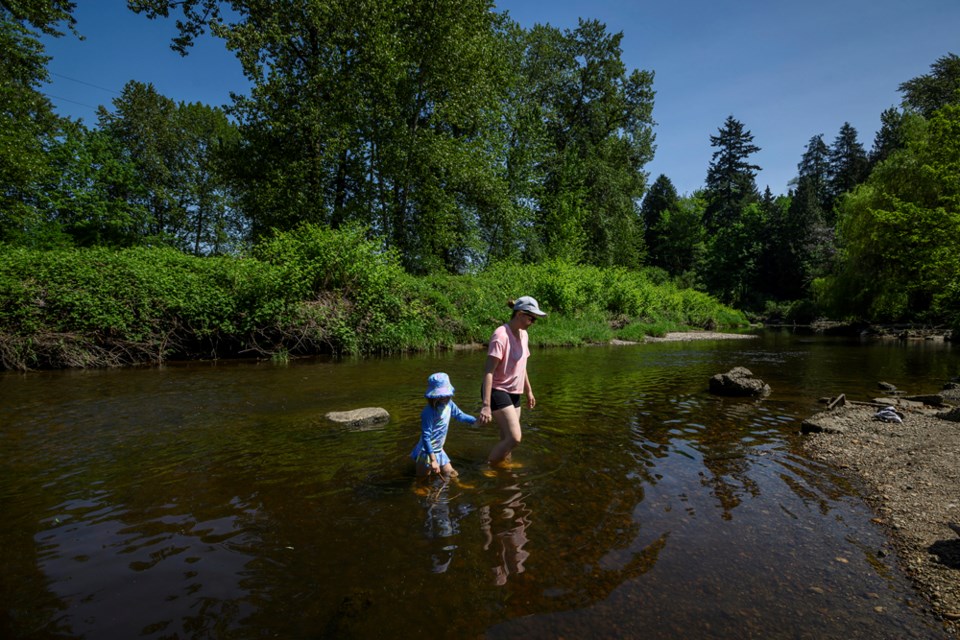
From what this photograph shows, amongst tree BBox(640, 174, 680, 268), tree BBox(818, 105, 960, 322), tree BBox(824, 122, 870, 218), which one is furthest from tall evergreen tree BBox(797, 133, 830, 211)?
tree BBox(818, 105, 960, 322)

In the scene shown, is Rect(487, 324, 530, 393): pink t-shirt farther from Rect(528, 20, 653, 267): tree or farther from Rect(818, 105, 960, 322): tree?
Rect(528, 20, 653, 267): tree

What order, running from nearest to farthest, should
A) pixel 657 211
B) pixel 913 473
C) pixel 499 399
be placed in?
pixel 913 473 → pixel 499 399 → pixel 657 211

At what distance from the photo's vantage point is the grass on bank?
1359 centimetres

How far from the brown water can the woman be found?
26.7 inches

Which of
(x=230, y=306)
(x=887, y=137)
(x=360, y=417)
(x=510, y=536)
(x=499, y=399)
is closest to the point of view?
(x=510, y=536)

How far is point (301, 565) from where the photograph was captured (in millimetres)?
3736

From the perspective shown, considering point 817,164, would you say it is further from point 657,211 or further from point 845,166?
point 657,211

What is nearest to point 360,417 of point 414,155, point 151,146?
point 414,155

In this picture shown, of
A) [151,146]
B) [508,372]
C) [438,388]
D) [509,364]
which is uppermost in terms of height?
[151,146]

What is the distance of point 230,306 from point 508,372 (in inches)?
531

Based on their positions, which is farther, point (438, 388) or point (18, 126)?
point (18, 126)

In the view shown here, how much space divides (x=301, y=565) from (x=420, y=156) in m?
26.7

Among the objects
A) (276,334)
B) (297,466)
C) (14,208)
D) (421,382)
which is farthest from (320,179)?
(297,466)

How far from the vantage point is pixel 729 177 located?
92938 mm
